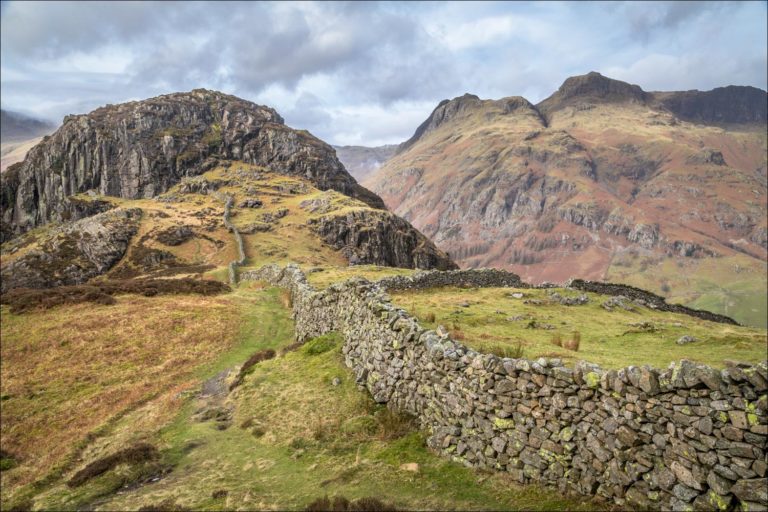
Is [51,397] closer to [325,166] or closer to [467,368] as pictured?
[467,368]

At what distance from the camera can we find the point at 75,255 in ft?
345

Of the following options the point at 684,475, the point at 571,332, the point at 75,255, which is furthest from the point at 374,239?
the point at 684,475

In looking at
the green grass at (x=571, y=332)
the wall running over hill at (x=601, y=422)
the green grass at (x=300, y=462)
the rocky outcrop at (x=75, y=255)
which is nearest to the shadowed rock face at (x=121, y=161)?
the rocky outcrop at (x=75, y=255)

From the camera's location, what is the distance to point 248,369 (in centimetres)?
2125

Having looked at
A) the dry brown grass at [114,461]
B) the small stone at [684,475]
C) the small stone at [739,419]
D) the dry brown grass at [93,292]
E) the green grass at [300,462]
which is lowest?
the dry brown grass at [114,461]

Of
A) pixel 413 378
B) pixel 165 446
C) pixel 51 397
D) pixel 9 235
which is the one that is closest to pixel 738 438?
pixel 413 378

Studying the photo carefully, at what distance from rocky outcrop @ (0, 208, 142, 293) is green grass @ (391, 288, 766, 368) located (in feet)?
317

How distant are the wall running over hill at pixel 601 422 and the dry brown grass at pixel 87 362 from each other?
14815mm

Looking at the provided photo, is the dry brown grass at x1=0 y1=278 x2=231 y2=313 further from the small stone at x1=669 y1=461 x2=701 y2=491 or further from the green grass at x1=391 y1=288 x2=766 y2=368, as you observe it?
the small stone at x1=669 y1=461 x2=701 y2=491

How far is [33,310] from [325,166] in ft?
550

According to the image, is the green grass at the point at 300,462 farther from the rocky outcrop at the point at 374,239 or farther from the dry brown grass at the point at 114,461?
the rocky outcrop at the point at 374,239

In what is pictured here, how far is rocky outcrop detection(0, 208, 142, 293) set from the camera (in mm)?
94000

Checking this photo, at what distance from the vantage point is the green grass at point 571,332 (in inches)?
661

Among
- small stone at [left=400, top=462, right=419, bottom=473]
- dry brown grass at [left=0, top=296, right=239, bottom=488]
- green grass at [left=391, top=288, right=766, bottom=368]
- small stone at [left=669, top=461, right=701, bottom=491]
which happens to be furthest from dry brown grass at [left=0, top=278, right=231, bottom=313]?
small stone at [left=669, top=461, right=701, bottom=491]
